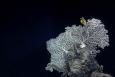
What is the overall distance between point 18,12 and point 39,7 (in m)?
0.59

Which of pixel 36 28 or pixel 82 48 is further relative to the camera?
pixel 36 28

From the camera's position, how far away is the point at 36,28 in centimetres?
814

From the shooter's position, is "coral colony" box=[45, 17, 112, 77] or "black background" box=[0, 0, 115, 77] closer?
"coral colony" box=[45, 17, 112, 77]

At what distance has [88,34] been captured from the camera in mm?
6047

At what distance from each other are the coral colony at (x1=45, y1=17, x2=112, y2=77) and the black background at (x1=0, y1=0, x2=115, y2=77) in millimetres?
→ 1925

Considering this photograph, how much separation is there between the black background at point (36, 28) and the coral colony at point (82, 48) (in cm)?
193

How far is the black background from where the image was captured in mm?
7949

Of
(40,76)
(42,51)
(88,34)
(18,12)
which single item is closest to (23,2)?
(18,12)

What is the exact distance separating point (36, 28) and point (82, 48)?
98.1 inches

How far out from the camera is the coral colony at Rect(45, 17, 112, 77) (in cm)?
589

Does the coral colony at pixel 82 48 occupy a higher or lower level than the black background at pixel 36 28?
lower

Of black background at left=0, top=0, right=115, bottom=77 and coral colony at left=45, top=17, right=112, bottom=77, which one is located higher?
black background at left=0, top=0, right=115, bottom=77

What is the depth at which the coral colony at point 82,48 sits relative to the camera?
5887mm

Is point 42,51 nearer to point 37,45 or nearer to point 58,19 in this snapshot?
point 37,45
